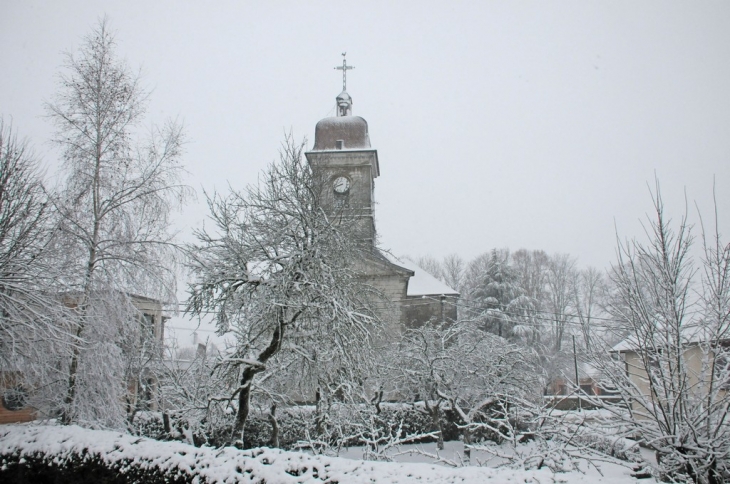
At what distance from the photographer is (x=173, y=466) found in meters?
5.71

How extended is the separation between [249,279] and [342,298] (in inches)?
70.7

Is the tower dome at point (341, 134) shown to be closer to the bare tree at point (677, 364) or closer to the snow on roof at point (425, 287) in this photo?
the snow on roof at point (425, 287)

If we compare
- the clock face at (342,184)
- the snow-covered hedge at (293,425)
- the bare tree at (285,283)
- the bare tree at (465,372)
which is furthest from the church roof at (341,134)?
the bare tree at (285,283)

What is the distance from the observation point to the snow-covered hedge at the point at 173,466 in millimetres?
4820

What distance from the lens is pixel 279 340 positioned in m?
8.45

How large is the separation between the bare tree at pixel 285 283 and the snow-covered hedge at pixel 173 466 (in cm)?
221

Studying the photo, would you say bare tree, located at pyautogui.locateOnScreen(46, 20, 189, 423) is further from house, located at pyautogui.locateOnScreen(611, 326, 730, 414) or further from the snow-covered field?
house, located at pyautogui.locateOnScreen(611, 326, 730, 414)

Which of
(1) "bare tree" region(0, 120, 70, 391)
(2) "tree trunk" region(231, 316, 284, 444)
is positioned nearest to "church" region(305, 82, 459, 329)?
(2) "tree trunk" region(231, 316, 284, 444)

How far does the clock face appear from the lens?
24.9 meters

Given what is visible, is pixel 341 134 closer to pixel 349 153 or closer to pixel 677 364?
pixel 349 153

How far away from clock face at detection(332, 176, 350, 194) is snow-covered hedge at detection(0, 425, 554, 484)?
18.7 metres

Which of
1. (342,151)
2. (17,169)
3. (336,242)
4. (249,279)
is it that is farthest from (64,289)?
(342,151)

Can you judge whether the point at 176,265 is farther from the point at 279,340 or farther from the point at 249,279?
the point at 279,340

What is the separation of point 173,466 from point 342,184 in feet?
67.4
